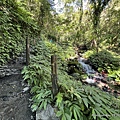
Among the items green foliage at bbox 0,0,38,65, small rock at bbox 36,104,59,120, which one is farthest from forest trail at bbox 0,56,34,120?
green foliage at bbox 0,0,38,65

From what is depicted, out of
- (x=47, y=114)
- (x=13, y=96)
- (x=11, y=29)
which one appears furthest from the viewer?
(x=11, y=29)

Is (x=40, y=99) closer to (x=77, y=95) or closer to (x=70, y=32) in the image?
(x=77, y=95)

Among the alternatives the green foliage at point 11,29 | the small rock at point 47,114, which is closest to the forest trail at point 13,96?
the small rock at point 47,114

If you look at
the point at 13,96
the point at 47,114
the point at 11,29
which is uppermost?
the point at 11,29

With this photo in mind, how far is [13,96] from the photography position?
3309mm

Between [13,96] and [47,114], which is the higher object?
[13,96]

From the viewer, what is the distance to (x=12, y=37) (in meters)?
6.07

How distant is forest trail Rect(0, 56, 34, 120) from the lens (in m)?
2.74

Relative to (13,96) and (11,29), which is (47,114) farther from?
(11,29)

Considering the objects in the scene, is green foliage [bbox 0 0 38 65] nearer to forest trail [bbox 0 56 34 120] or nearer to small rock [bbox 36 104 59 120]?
forest trail [bbox 0 56 34 120]

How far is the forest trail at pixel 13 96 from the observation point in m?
2.74

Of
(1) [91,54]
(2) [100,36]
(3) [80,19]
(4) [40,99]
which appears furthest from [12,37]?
(3) [80,19]

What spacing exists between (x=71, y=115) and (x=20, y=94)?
1558 mm

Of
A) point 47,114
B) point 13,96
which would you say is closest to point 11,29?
point 13,96
